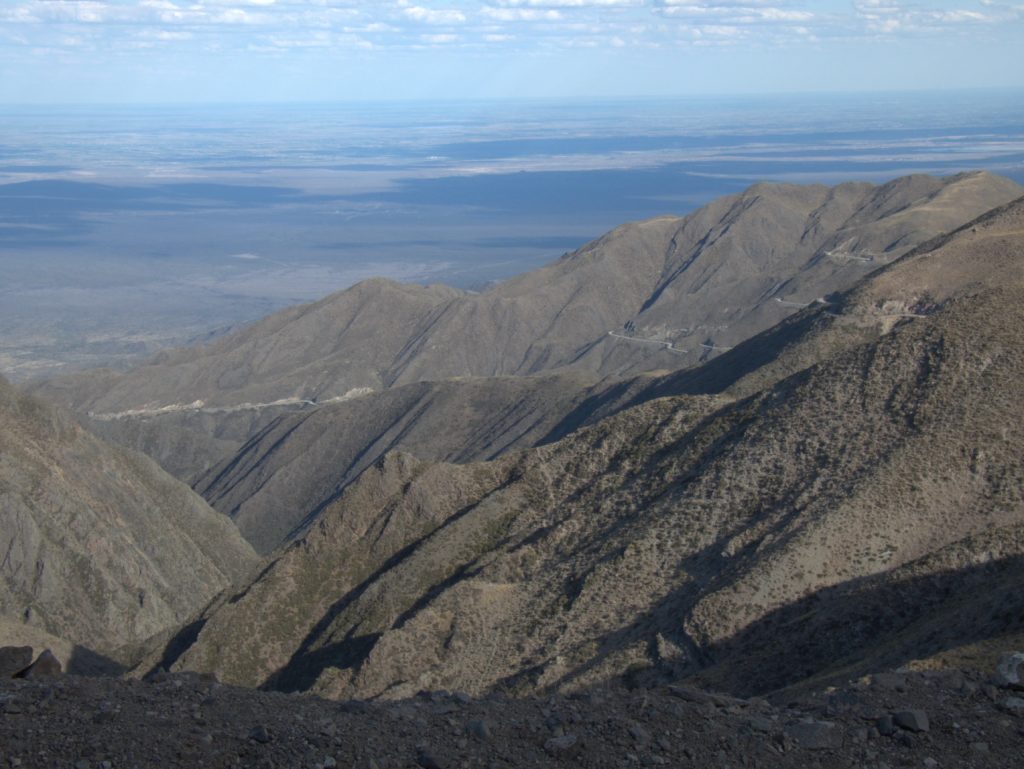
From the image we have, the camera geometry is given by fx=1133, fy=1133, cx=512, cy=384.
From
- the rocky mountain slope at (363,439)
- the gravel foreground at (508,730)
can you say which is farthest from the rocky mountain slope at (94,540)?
the gravel foreground at (508,730)

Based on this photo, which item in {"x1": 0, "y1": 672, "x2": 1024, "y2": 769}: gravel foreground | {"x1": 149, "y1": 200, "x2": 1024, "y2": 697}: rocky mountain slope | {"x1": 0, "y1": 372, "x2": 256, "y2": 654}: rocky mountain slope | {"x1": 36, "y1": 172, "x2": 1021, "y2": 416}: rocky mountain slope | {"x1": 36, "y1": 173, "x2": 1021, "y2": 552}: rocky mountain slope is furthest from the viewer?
{"x1": 36, "y1": 172, "x2": 1021, "y2": 416}: rocky mountain slope

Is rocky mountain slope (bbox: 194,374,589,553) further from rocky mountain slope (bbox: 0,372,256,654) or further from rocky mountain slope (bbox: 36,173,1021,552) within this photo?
rocky mountain slope (bbox: 0,372,256,654)

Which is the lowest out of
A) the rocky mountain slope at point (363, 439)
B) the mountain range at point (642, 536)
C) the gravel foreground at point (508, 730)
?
the rocky mountain slope at point (363, 439)

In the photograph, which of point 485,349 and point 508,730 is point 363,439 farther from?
point 508,730

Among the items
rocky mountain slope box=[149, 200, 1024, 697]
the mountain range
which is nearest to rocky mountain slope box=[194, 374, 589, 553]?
the mountain range

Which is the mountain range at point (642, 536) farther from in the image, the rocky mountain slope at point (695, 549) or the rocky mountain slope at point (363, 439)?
the rocky mountain slope at point (363, 439)

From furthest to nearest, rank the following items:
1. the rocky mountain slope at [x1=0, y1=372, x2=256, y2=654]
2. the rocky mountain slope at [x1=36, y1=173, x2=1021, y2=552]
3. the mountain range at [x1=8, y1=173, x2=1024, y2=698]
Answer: the rocky mountain slope at [x1=36, y1=173, x2=1021, y2=552]
the rocky mountain slope at [x1=0, y1=372, x2=256, y2=654]
the mountain range at [x1=8, y1=173, x2=1024, y2=698]

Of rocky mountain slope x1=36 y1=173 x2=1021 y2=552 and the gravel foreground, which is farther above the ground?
the gravel foreground
